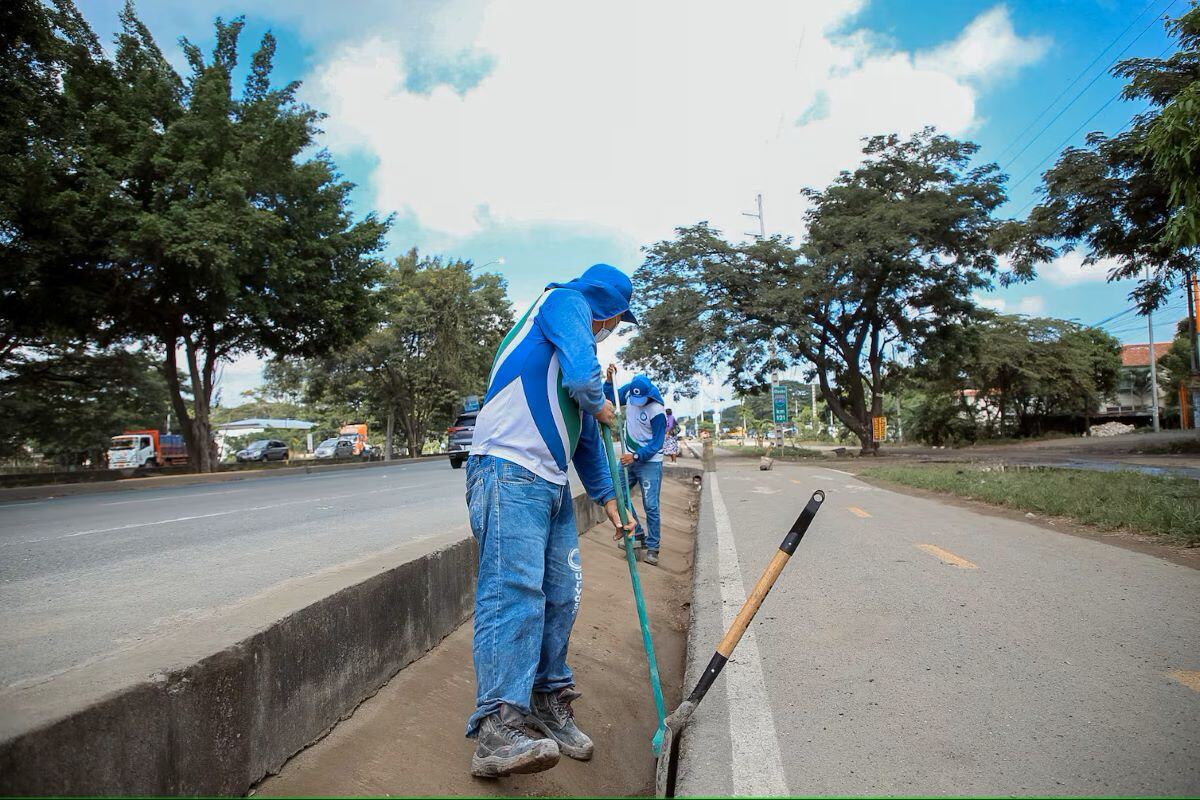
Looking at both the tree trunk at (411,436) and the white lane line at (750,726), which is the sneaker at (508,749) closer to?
the white lane line at (750,726)

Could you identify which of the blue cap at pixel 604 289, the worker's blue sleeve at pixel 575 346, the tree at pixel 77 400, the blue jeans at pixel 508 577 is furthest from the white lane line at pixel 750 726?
the tree at pixel 77 400

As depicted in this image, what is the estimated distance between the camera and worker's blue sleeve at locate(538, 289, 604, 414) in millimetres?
2711

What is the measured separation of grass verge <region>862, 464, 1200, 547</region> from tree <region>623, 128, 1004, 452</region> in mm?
13223

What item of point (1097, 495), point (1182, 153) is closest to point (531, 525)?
point (1182, 153)

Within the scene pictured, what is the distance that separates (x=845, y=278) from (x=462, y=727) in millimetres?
27284

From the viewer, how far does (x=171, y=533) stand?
786 cm

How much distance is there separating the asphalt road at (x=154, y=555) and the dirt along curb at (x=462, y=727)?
1082 millimetres

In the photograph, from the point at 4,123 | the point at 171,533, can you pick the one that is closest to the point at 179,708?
the point at 171,533

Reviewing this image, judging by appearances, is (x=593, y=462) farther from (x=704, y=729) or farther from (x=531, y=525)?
(x=704, y=729)

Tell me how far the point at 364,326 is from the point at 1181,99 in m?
21.8

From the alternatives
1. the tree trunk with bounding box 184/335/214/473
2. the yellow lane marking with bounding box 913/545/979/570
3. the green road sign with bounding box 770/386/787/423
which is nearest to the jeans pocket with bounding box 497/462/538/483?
the yellow lane marking with bounding box 913/545/979/570

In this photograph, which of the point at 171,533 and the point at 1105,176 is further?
the point at 1105,176

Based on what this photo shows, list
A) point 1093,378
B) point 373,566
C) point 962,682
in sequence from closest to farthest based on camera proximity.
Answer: point 962,682, point 373,566, point 1093,378

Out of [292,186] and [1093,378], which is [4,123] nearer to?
[292,186]
